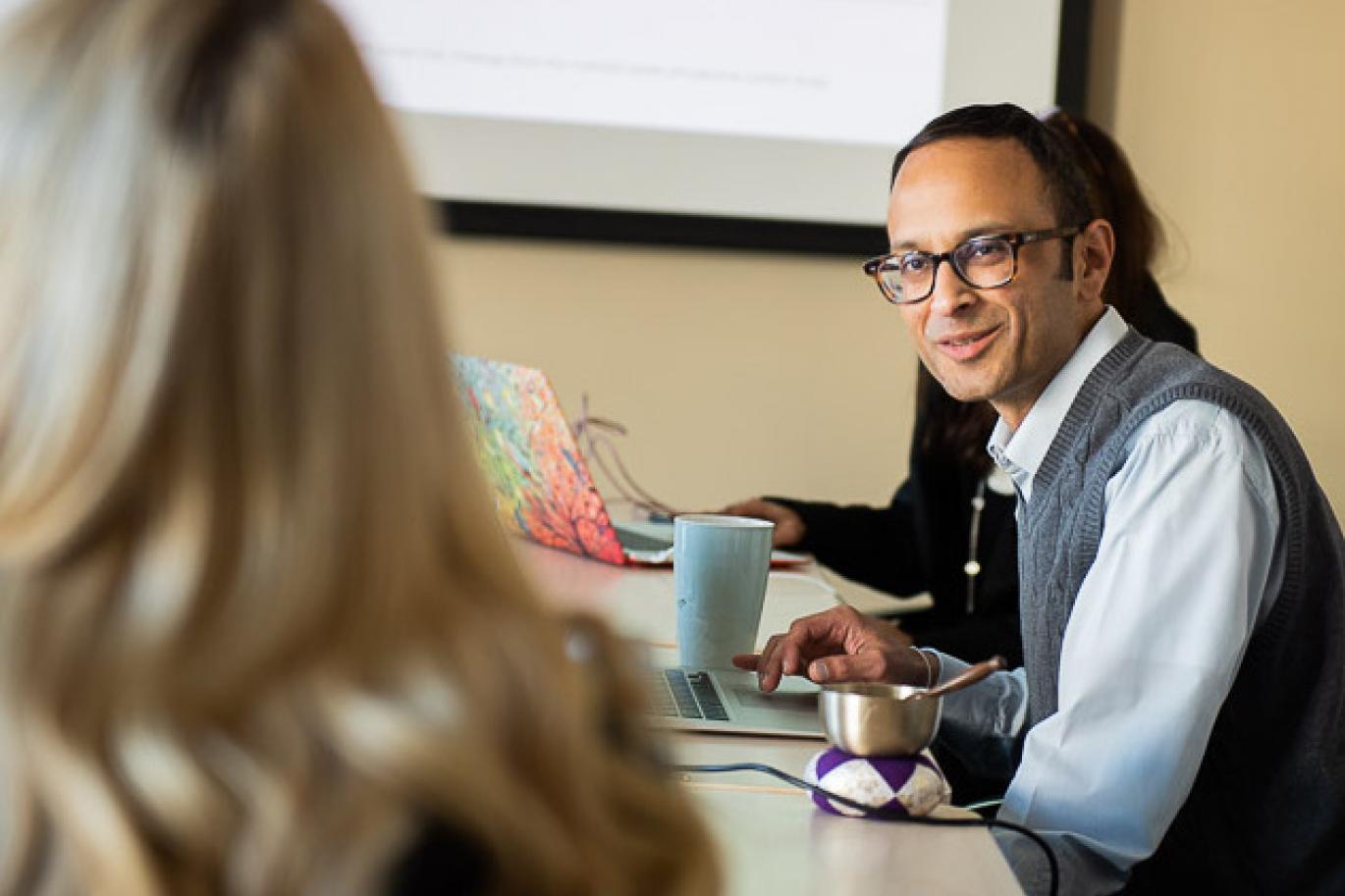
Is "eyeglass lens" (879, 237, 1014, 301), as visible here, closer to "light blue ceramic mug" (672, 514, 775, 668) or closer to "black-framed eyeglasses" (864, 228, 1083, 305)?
"black-framed eyeglasses" (864, 228, 1083, 305)

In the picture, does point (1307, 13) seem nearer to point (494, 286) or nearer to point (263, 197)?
point (494, 286)

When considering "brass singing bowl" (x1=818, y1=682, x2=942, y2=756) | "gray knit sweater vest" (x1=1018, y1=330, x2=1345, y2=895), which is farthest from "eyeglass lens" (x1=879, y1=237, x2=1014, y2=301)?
"brass singing bowl" (x1=818, y1=682, x2=942, y2=756)

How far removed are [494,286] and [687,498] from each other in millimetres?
481

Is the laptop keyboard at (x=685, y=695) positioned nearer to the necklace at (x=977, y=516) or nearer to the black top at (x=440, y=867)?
the black top at (x=440, y=867)

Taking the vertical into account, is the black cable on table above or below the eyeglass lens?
below

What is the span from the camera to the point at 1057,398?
4.84 ft

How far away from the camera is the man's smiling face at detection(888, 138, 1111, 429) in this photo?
1488mm

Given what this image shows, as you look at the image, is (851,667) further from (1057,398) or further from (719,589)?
(1057,398)

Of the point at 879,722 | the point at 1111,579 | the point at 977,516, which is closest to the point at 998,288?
the point at 1111,579

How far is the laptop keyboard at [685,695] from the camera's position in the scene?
1281 mm

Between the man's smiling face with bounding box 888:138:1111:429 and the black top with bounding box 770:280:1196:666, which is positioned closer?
the man's smiling face with bounding box 888:138:1111:429

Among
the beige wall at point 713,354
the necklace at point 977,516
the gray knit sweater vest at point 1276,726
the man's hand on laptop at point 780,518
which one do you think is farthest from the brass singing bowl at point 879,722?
the beige wall at point 713,354

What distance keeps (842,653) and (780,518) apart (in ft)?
3.05

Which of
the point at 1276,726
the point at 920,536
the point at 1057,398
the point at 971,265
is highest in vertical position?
the point at 971,265
